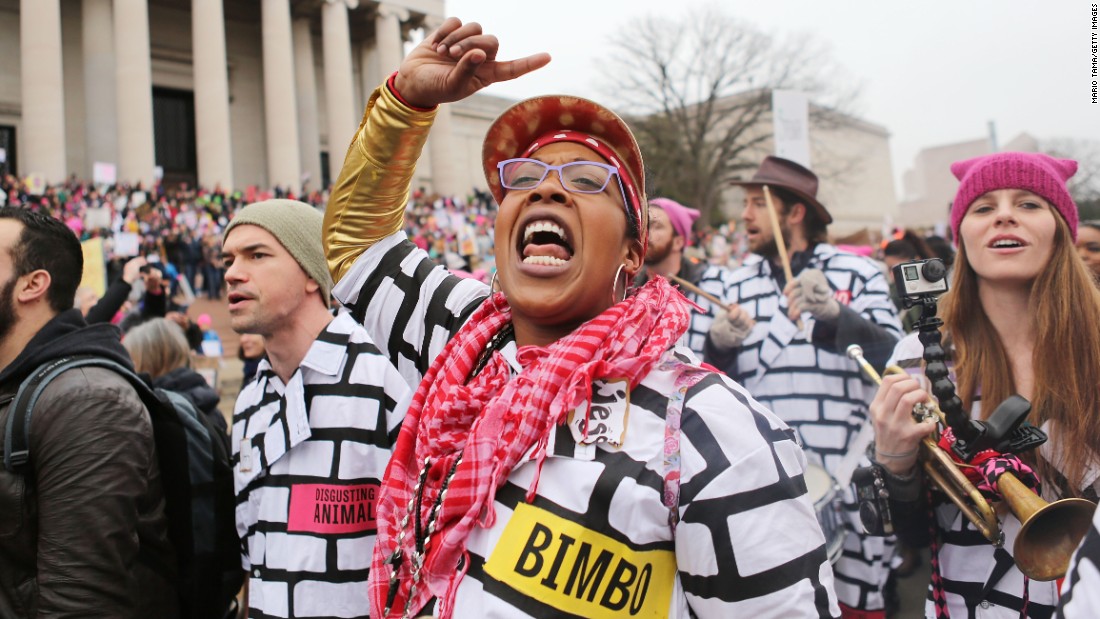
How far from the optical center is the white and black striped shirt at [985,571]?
2.04 m

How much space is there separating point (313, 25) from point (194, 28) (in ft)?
23.9

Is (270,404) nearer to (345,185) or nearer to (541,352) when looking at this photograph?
(345,185)

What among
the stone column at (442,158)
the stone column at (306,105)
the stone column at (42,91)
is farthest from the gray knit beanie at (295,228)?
the stone column at (442,158)

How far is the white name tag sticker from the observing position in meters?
1.44

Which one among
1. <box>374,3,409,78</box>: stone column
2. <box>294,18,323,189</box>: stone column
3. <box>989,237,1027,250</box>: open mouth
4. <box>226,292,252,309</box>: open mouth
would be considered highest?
<box>374,3,409,78</box>: stone column

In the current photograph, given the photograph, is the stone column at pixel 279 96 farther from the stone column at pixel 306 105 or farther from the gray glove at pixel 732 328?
the gray glove at pixel 732 328

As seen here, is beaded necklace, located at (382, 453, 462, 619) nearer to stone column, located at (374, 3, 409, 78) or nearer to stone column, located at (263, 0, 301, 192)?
stone column, located at (263, 0, 301, 192)

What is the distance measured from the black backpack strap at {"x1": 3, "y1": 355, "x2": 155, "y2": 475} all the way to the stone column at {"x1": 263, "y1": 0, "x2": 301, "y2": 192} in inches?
1047

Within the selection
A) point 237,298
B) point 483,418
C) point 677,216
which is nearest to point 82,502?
point 237,298

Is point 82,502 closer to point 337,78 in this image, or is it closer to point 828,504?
point 828,504

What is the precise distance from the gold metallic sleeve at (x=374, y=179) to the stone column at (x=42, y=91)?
80.6 ft

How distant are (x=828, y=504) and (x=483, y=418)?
7.20 feet

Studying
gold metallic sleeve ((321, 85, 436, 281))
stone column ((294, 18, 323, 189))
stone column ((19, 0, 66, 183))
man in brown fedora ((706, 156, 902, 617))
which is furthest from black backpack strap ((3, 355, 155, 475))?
stone column ((294, 18, 323, 189))

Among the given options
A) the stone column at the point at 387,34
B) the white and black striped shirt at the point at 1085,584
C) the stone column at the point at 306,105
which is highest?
the stone column at the point at 387,34
